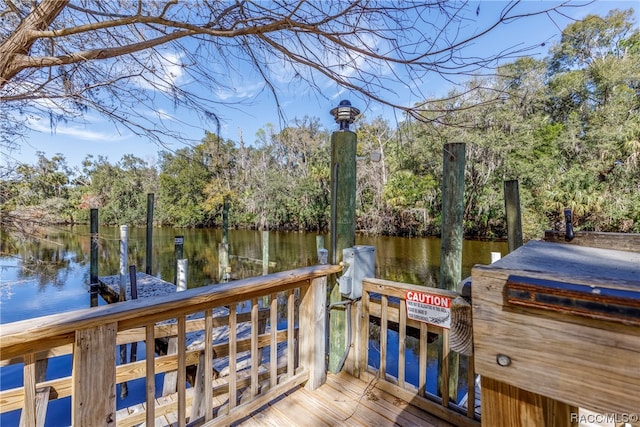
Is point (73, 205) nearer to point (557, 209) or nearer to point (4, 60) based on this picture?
point (4, 60)

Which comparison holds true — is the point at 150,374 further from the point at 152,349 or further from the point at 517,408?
the point at 517,408

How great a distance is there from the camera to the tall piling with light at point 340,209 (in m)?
2.16

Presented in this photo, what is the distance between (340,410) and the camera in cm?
175

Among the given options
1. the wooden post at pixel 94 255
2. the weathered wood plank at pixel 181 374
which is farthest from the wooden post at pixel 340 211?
the wooden post at pixel 94 255

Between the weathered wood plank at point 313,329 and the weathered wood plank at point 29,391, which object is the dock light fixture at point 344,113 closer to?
the weathered wood plank at point 313,329

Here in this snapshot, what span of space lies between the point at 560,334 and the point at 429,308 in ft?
3.88

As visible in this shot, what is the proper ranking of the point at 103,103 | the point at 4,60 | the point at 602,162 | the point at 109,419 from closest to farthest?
the point at 109,419 < the point at 4,60 < the point at 103,103 < the point at 602,162

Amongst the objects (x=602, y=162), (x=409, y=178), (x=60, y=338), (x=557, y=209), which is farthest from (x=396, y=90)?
(x=409, y=178)

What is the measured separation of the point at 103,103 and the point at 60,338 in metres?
1.33

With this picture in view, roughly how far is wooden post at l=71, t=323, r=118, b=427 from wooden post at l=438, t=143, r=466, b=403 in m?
2.39

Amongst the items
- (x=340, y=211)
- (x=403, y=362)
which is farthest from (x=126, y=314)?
(x=403, y=362)

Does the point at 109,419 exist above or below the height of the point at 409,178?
below

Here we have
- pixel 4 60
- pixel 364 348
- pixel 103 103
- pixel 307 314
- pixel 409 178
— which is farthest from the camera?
pixel 409 178

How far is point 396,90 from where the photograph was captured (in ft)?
5.25
